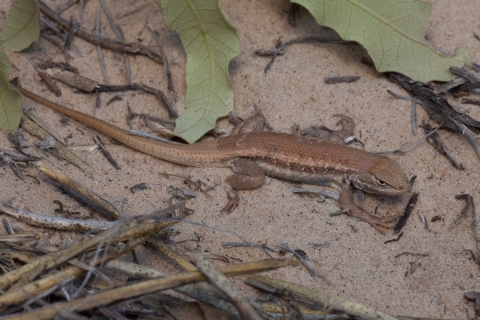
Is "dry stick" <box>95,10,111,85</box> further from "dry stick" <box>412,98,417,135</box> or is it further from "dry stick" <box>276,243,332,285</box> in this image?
"dry stick" <box>412,98,417,135</box>

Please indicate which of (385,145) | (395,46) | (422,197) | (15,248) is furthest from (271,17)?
(15,248)

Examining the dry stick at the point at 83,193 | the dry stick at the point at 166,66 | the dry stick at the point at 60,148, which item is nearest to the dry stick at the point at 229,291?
the dry stick at the point at 83,193

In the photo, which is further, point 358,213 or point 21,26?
point 21,26

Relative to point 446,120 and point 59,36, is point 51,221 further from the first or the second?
point 446,120

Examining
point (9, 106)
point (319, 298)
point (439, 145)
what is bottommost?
point (319, 298)

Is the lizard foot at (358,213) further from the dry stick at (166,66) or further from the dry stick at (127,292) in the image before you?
the dry stick at (166,66)

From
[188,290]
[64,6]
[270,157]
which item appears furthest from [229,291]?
[64,6]

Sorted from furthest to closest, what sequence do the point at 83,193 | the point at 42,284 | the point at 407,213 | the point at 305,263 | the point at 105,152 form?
the point at 105,152, the point at 407,213, the point at 83,193, the point at 305,263, the point at 42,284

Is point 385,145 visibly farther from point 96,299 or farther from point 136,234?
point 96,299

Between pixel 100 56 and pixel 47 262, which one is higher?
pixel 100 56
